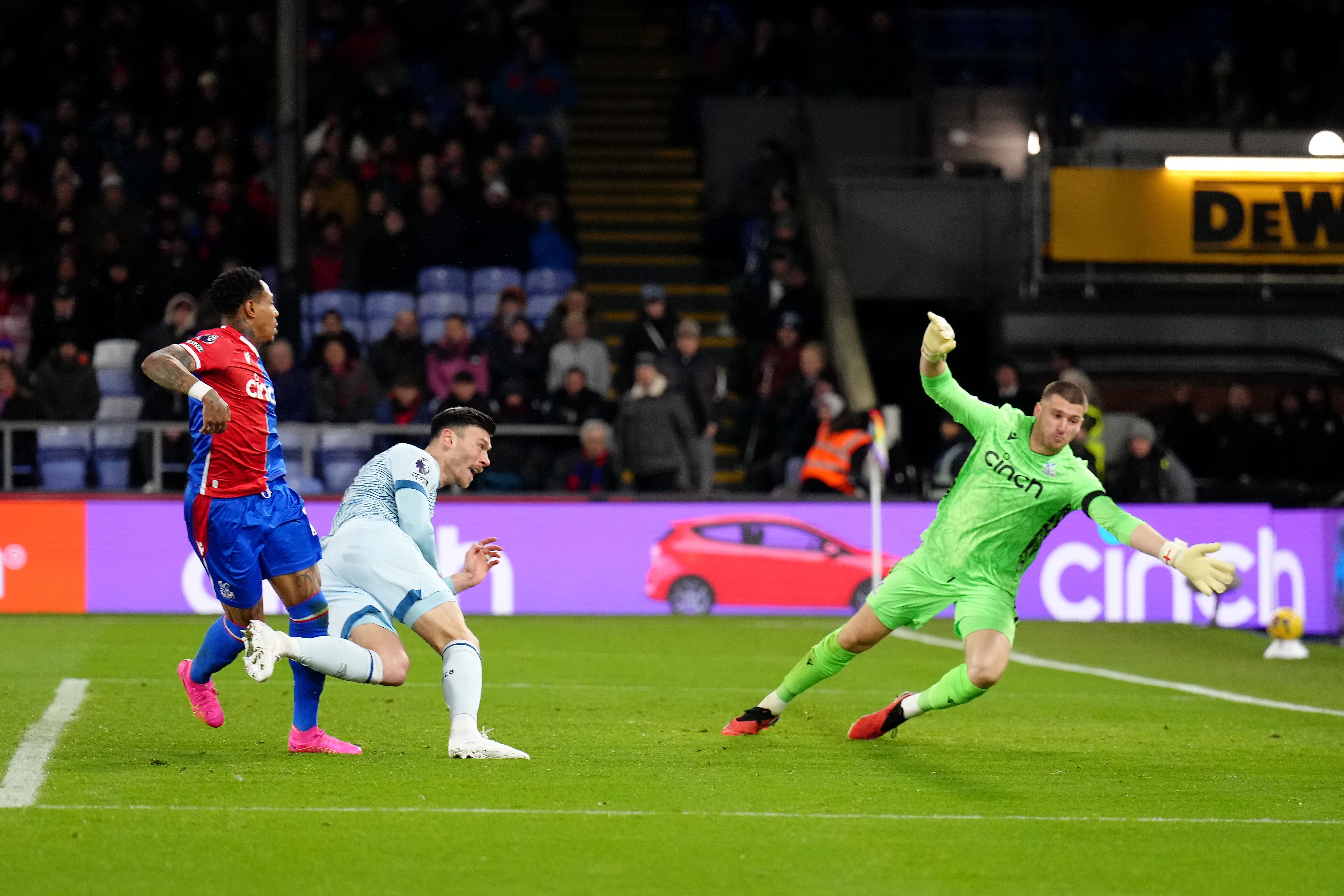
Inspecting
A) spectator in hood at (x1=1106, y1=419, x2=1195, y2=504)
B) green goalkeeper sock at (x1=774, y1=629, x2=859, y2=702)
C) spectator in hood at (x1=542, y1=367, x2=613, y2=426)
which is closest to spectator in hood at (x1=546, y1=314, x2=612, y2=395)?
spectator in hood at (x1=542, y1=367, x2=613, y2=426)

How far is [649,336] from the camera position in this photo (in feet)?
62.3

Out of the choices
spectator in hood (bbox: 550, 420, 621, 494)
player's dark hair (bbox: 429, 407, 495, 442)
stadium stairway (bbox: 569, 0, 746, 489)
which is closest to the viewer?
player's dark hair (bbox: 429, 407, 495, 442)

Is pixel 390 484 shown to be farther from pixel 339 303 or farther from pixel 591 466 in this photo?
pixel 339 303

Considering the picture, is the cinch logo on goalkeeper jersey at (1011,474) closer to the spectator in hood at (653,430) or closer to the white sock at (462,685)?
the white sock at (462,685)

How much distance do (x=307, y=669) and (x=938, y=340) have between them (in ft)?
10.3

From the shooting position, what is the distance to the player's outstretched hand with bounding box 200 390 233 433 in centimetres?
701

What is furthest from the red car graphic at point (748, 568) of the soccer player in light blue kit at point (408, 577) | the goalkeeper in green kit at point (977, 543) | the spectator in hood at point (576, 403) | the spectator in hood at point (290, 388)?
the soccer player in light blue kit at point (408, 577)

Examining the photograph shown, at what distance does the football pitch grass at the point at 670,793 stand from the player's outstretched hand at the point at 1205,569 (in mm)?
871

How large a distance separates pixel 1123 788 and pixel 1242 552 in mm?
10405

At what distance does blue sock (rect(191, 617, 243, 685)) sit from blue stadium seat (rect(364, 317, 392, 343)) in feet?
41.5

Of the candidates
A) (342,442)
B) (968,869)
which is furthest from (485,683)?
(342,442)

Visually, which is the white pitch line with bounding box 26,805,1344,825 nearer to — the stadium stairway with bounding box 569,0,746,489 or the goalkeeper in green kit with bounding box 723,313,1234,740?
the goalkeeper in green kit with bounding box 723,313,1234,740

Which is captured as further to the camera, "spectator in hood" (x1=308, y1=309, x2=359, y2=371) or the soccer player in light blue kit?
"spectator in hood" (x1=308, y1=309, x2=359, y2=371)

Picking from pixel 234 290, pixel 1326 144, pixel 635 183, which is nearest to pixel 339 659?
pixel 234 290
